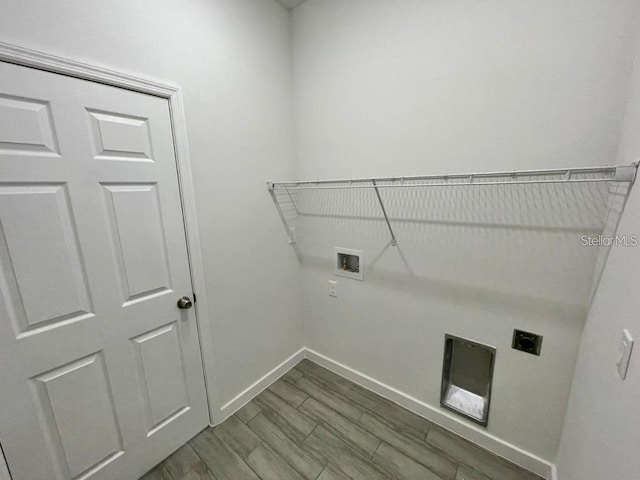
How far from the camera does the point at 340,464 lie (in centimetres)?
145

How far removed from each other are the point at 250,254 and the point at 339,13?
66.6 inches

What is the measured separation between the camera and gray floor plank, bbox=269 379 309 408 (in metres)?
1.90

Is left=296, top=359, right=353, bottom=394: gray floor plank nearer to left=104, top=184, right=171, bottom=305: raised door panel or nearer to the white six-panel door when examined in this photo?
the white six-panel door

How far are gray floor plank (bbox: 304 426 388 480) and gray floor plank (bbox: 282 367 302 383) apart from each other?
50 centimetres

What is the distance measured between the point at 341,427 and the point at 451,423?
70 cm

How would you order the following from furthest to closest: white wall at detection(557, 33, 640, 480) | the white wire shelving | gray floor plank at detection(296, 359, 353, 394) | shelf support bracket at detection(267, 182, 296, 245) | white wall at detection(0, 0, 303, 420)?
gray floor plank at detection(296, 359, 353, 394), shelf support bracket at detection(267, 182, 296, 245), white wall at detection(0, 0, 303, 420), the white wire shelving, white wall at detection(557, 33, 640, 480)

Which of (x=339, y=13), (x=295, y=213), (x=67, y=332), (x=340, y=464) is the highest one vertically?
(x=339, y=13)

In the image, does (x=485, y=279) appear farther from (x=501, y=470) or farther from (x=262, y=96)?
(x=262, y=96)

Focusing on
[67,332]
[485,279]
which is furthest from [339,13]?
[67,332]

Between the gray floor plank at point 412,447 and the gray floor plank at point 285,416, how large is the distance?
375mm

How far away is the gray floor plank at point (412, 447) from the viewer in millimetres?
1411

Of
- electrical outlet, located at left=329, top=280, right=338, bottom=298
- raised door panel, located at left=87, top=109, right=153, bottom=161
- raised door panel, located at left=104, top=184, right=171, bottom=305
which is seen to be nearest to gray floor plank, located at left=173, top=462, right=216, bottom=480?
raised door panel, located at left=104, top=184, right=171, bottom=305

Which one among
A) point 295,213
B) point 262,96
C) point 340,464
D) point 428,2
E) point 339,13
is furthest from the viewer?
point 295,213

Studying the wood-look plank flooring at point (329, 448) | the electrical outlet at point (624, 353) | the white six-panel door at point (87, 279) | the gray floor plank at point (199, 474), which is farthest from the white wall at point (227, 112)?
the electrical outlet at point (624, 353)
